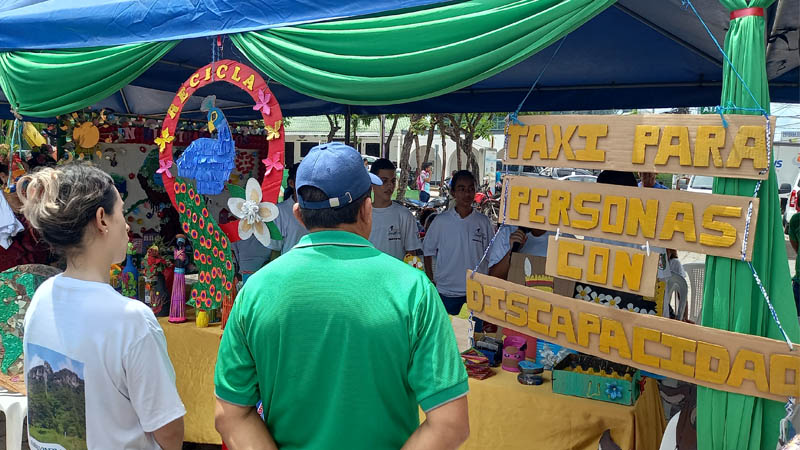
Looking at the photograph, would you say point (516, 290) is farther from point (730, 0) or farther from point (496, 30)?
point (730, 0)

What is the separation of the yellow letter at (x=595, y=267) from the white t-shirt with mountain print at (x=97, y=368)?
60.1 inches

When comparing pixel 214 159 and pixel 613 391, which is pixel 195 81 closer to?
pixel 214 159

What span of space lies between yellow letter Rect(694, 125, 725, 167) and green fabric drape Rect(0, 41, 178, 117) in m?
2.59

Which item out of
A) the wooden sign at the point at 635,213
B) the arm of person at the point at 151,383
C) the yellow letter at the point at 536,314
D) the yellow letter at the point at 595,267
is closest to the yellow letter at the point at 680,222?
the wooden sign at the point at 635,213

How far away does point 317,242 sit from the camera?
4.34ft

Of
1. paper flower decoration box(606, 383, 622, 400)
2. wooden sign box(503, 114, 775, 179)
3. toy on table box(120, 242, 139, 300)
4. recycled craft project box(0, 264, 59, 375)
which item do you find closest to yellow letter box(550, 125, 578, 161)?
wooden sign box(503, 114, 775, 179)

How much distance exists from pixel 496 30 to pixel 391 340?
1399mm

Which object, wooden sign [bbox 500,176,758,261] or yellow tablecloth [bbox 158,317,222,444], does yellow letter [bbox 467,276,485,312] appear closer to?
wooden sign [bbox 500,176,758,261]

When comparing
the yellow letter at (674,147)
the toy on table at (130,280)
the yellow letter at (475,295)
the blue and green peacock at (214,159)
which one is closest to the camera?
the yellow letter at (674,147)

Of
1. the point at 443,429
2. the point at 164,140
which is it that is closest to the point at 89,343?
the point at 443,429

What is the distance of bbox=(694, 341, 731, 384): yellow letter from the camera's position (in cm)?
194

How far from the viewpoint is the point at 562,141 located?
7.66ft

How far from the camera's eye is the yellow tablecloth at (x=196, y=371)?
332 centimetres

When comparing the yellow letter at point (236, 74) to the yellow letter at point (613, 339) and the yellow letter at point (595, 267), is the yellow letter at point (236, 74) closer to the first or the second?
the yellow letter at point (595, 267)
